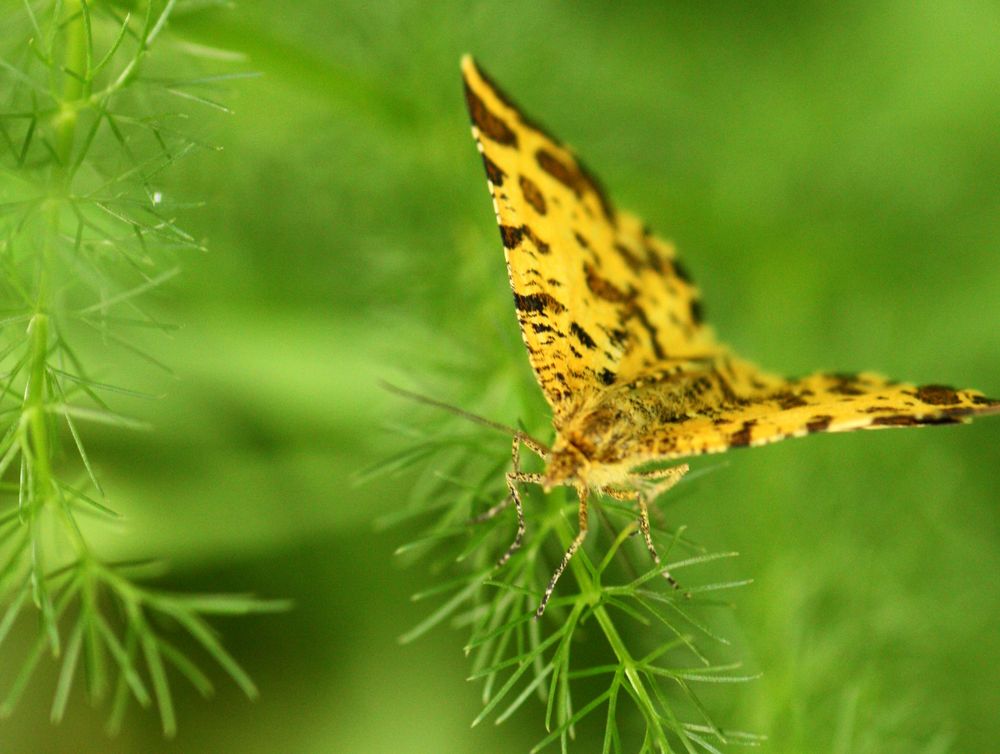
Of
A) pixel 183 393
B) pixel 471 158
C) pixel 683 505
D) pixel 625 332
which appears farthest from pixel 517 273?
pixel 183 393

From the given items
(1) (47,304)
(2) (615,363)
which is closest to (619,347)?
(2) (615,363)

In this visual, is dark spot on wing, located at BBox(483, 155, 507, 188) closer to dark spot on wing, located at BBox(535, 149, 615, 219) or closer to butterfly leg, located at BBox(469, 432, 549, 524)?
dark spot on wing, located at BBox(535, 149, 615, 219)

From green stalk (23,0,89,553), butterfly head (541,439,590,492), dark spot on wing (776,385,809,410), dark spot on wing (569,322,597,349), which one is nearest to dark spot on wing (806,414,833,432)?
dark spot on wing (776,385,809,410)

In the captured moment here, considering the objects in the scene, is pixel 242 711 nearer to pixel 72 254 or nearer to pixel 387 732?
pixel 387 732

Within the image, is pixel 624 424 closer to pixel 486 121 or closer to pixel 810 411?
pixel 810 411

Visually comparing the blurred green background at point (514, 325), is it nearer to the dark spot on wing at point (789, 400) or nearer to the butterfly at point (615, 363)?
the butterfly at point (615, 363)

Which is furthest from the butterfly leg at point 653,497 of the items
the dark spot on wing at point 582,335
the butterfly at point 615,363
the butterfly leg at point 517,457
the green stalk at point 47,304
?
the green stalk at point 47,304
